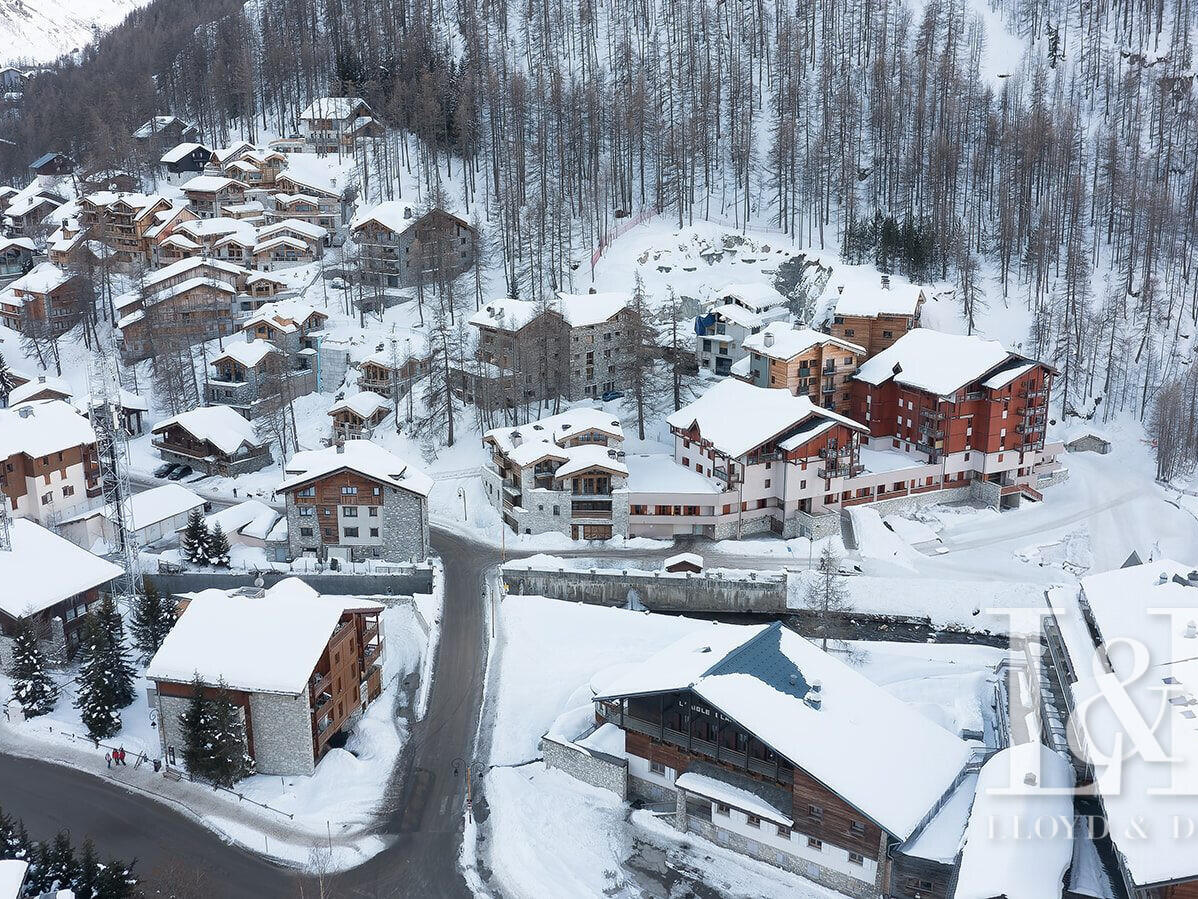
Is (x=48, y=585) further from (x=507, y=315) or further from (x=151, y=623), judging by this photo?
(x=507, y=315)

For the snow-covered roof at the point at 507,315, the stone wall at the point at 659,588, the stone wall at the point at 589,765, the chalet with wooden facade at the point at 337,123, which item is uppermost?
the chalet with wooden facade at the point at 337,123

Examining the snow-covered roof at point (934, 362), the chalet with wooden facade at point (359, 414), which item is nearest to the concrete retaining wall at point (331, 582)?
the chalet with wooden facade at point (359, 414)

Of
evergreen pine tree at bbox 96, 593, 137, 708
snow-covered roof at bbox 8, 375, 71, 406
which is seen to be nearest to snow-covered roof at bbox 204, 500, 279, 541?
evergreen pine tree at bbox 96, 593, 137, 708

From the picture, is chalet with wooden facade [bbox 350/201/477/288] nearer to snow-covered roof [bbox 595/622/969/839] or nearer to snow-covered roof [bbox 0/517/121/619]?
snow-covered roof [bbox 0/517/121/619]

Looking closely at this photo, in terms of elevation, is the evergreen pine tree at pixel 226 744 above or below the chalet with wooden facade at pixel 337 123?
below

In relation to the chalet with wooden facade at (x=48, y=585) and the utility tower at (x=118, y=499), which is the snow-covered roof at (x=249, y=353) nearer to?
the utility tower at (x=118, y=499)

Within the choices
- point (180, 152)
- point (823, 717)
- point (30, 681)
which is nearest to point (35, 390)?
point (30, 681)

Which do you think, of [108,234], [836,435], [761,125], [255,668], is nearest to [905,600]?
[836,435]
